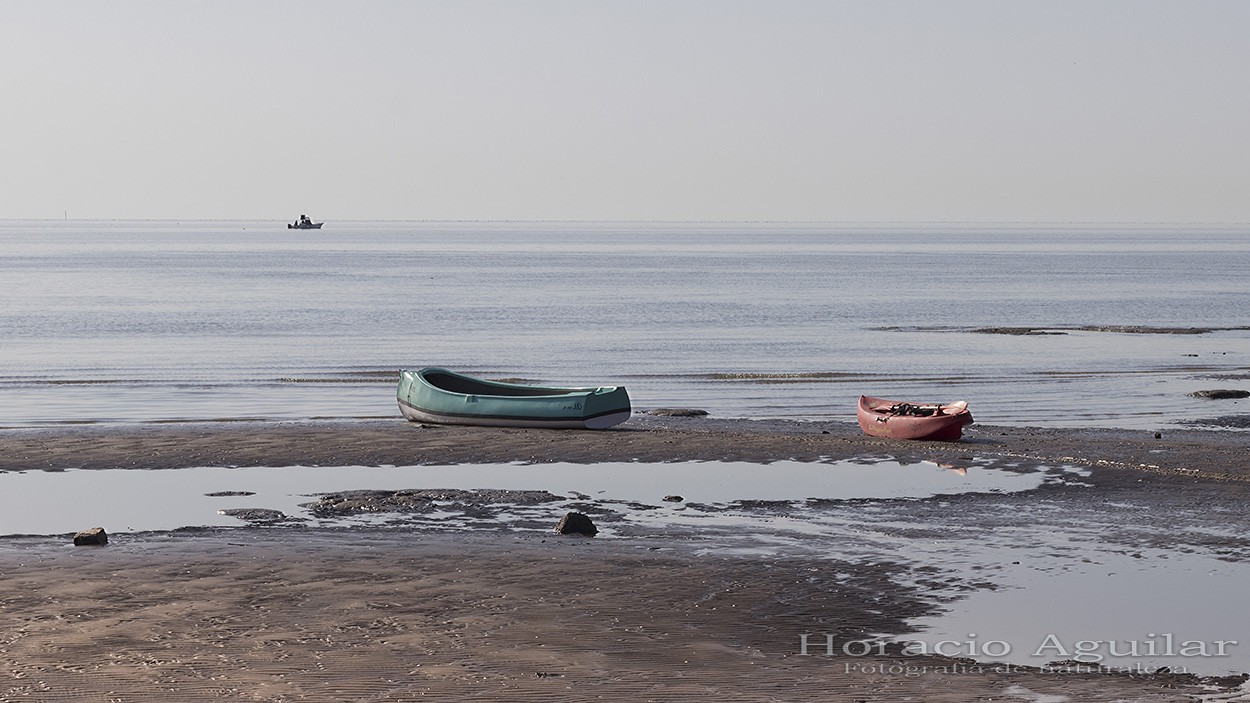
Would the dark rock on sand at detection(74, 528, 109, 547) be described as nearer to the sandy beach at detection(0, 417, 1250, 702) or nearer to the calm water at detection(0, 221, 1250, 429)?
the sandy beach at detection(0, 417, 1250, 702)

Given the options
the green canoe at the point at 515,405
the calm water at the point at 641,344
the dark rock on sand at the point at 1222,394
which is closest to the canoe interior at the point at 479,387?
the green canoe at the point at 515,405

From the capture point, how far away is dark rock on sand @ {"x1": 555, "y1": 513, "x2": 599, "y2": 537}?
67.8 ft

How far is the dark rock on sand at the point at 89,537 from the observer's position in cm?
1962

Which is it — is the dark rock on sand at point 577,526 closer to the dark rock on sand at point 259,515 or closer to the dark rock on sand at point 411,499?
the dark rock on sand at point 411,499

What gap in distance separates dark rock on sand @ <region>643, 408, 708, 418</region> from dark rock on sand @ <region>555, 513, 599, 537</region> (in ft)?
56.7

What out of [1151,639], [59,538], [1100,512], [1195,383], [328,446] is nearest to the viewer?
[1151,639]

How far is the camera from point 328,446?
102 feet

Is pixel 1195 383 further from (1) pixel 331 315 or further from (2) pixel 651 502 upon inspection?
(1) pixel 331 315

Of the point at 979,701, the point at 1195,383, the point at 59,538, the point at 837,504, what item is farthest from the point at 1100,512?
the point at 1195,383

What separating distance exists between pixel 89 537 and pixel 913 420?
17885mm

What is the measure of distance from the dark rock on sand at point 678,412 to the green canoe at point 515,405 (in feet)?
10.3

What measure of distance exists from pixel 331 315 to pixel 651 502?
65.3m

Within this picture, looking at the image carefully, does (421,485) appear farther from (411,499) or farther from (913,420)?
(913,420)

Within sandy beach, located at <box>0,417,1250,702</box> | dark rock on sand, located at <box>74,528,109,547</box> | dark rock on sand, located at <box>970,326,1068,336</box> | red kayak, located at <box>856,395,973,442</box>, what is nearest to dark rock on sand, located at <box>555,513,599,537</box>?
sandy beach, located at <box>0,417,1250,702</box>
